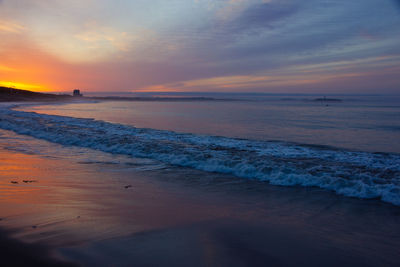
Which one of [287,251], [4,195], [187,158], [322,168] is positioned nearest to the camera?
[287,251]

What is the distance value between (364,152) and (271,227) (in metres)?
6.91

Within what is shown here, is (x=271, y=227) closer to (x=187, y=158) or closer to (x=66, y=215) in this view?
(x=66, y=215)

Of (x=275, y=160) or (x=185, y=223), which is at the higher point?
(x=275, y=160)

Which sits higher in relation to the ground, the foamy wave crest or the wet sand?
the foamy wave crest

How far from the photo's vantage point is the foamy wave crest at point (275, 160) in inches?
220

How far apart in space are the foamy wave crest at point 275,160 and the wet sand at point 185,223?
0.53 m

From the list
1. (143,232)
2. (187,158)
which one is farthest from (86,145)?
(143,232)

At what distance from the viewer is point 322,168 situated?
6715 mm

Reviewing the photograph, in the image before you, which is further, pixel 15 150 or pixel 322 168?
pixel 15 150

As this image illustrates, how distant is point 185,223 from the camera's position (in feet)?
12.1

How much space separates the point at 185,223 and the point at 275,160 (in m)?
4.46

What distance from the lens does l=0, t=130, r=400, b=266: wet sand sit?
2879 mm

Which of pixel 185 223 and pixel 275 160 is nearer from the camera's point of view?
pixel 185 223

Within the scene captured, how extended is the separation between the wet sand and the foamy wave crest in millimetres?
528
